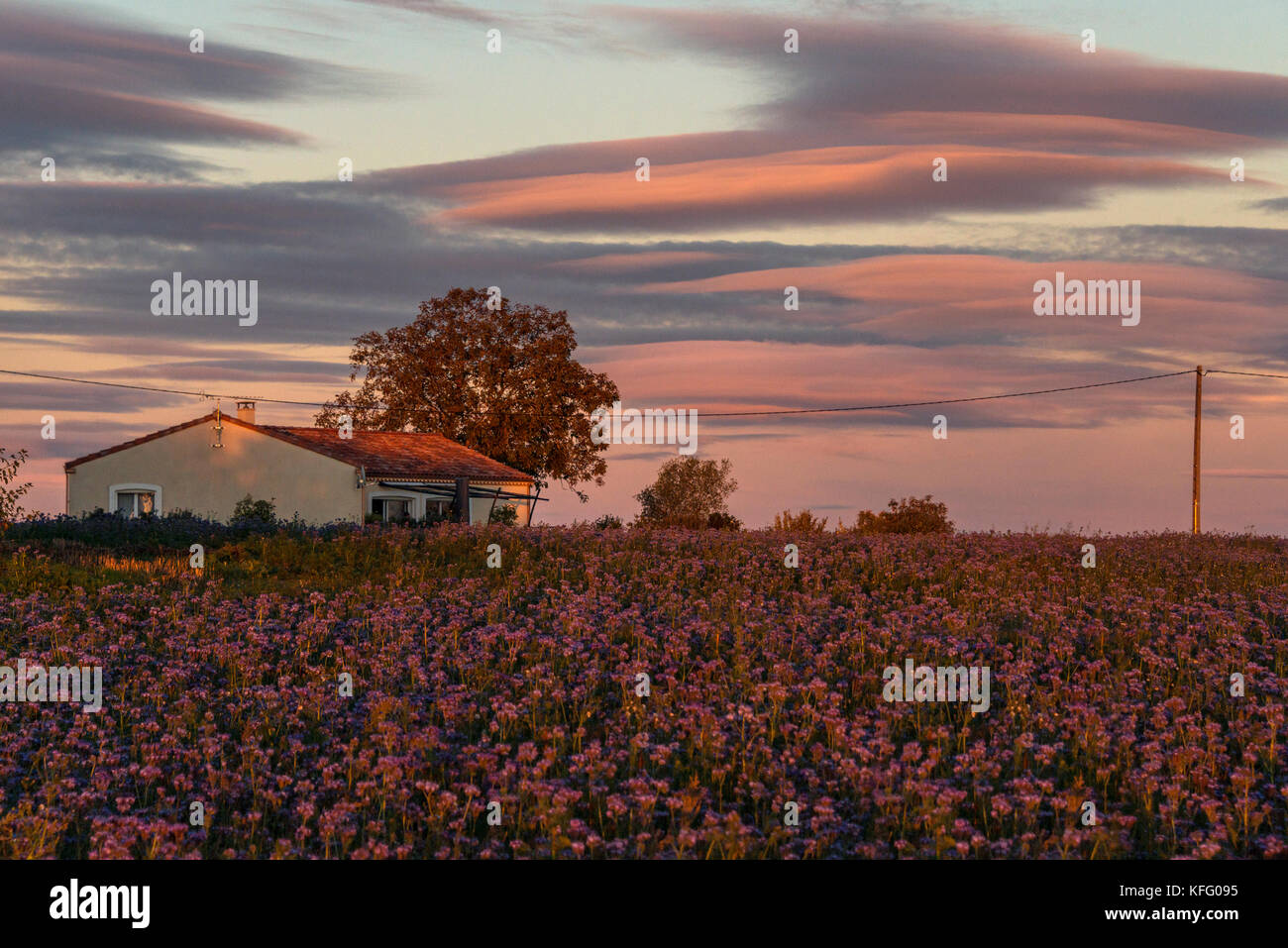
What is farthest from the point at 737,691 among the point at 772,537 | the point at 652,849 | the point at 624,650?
the point at 772,537

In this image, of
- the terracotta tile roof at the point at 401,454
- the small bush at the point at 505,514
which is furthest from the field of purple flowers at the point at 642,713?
the small bush at the point at 505,514

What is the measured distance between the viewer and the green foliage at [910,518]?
4803 cm

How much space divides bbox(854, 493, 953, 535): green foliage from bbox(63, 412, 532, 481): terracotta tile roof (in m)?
14.8

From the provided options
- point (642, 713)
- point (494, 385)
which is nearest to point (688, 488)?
point (494, 385)

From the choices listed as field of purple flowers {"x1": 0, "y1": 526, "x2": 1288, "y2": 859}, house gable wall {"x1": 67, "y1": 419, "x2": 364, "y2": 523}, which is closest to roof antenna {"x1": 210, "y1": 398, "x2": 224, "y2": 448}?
house gable wall {"x1": 67, "y1": 419, "x2": 364, "y2": 523}

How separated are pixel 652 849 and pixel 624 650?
4706mm

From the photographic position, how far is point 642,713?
1066 cm

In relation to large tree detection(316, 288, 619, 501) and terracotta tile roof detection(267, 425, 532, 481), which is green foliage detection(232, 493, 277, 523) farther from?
large tree detection(316, 288, 619, 501)

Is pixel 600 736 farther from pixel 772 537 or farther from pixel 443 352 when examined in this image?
pixel 443 352

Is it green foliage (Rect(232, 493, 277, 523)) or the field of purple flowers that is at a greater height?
green foliage (Rect(232, 493, 277, 523))

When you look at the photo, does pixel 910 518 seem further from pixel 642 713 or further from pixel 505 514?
pixel 642 713

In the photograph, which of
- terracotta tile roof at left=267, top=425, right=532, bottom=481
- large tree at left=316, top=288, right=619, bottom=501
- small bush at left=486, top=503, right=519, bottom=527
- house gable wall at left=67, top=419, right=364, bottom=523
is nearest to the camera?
house gable wall at left=67, top=419, right=364, bottom=523

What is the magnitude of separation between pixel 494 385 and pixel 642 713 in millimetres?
52266

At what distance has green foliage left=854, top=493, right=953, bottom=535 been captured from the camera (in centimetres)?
4803
